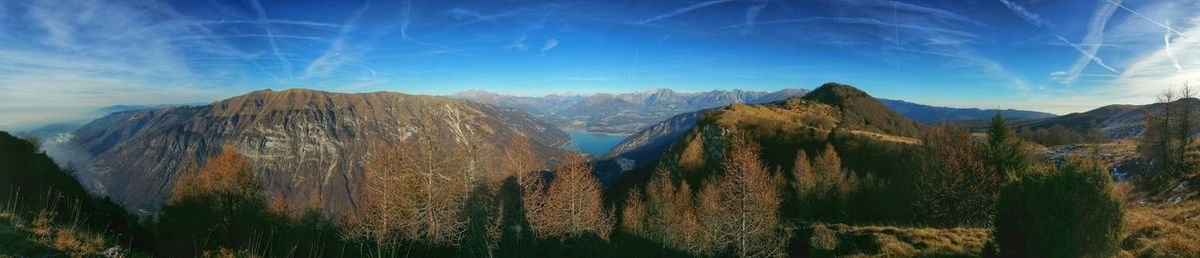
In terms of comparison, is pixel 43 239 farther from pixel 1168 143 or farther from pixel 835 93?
pixel 835 93

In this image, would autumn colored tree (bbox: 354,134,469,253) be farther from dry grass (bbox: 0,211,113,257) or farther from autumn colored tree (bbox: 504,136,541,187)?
dry grass (bbox: 0,211,113,257)

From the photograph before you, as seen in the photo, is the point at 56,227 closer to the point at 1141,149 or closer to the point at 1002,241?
the point at 1002,241

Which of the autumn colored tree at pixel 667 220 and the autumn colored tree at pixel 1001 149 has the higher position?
the autumn colored tree at pixel 1001 149

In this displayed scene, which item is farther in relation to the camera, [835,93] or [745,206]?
[835,93]

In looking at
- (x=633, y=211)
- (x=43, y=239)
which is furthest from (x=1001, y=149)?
(x=43, y=239)

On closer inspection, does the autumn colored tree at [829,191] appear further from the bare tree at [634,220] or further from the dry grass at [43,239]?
the dry grass at [43,239]

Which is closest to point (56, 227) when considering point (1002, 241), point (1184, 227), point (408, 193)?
point (408, 193)

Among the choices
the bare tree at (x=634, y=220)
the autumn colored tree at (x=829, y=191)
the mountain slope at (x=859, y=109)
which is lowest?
the bare tree at (x=634, y=220)

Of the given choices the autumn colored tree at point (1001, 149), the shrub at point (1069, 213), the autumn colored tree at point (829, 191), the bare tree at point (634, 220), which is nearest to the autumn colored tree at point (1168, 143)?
the autumn colored tree at point (1001, 149)
